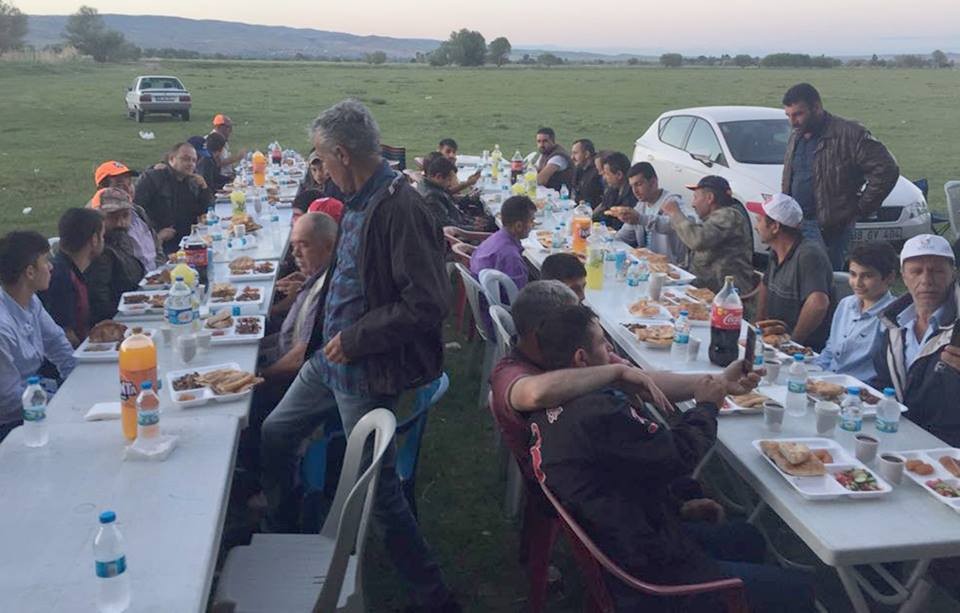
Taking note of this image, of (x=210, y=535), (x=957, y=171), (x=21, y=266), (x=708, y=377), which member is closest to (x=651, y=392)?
(x=708, y=377)

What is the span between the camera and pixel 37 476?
9.22ft

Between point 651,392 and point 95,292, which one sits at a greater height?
point 651,392

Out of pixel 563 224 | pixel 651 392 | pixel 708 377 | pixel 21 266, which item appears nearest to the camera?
pixel 651 392

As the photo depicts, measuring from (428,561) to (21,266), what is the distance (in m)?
2.40

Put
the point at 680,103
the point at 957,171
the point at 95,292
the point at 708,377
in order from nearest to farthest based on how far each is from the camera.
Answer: the point at 708,377 → the point at 95,292 → the point at 957,171 → the point at 680,103

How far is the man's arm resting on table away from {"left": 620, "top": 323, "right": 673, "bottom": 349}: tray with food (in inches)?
34.6

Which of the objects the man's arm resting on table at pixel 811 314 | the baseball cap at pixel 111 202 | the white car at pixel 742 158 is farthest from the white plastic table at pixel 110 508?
the white car at pixel 742 158

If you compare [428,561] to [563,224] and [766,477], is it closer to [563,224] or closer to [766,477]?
[766,477]

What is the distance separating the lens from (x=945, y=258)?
389 centimetres

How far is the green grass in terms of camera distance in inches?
706

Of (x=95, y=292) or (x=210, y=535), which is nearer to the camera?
(x=210, y=535)

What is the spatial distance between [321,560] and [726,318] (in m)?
2.15

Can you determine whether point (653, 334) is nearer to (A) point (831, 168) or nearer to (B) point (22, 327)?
(B) point (22, 327)

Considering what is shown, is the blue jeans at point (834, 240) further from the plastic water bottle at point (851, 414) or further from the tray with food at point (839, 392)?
the plastic water bottle at point (851, 414)
